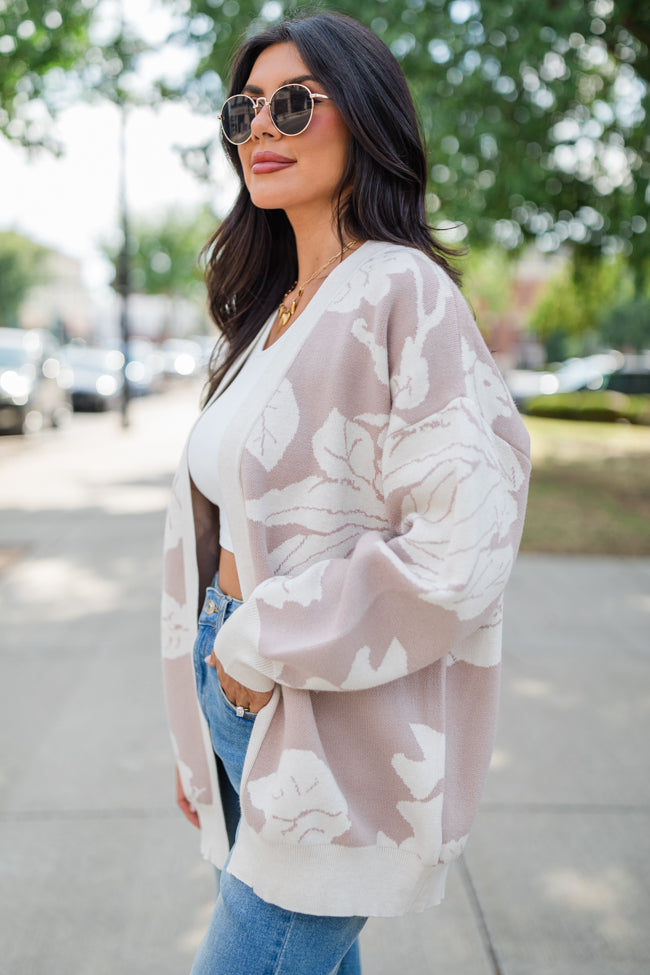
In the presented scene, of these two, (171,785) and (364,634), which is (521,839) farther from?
(364,634)

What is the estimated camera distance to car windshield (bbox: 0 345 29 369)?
15.7 m

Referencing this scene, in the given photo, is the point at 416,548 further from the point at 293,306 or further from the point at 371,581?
the point at 293,306

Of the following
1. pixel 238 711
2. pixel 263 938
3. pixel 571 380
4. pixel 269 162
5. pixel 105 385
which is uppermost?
pixel 269 162

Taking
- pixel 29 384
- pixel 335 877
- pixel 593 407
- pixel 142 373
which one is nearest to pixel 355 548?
pixel 335 877

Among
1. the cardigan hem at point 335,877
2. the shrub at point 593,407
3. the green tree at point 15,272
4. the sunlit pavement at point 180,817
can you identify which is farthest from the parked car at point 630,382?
the green tree at point 15,272

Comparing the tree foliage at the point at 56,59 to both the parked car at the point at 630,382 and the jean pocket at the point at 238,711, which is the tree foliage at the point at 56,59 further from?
the parked car at the point at 630,382

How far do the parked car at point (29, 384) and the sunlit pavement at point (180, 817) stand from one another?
31.2ft

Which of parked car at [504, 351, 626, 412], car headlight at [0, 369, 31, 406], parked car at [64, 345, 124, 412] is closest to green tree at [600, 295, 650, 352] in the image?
parked car at [504, 351, 626, 412]

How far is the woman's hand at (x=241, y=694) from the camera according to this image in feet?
4.64

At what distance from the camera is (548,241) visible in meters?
11.4

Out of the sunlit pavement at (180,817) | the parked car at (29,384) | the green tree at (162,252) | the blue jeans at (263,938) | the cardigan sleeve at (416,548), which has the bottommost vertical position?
the green tree at (162,252)

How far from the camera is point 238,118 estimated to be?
1719mm

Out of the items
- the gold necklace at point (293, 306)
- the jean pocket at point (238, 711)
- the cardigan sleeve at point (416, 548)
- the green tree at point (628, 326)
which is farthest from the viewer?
the green tree at point (628, 326)

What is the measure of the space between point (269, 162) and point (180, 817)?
238 cm
